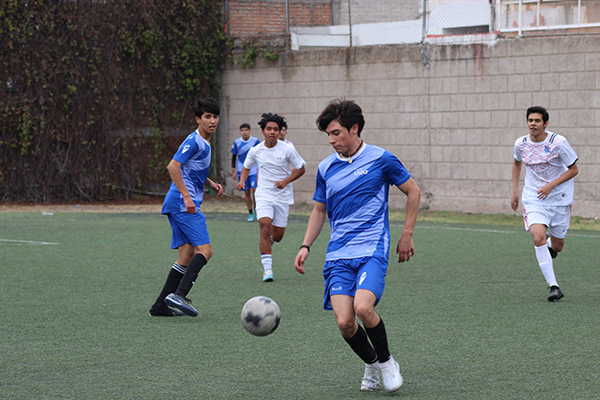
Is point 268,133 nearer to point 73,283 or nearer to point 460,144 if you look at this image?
point 73,283

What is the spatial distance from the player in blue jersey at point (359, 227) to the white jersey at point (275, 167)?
458 cm

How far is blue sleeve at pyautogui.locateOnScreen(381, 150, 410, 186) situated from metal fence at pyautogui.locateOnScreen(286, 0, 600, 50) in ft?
38.4

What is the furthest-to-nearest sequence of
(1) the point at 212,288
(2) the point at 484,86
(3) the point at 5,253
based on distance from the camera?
(2) the point at 484,86 < (3) the point at 5,253 < (1) the point at 212,288

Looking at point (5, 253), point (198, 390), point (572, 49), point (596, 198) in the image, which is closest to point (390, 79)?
point (572, 49)

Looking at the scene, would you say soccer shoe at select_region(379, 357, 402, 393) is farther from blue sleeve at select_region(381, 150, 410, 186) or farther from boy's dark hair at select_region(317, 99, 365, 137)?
boy's dark hair at select_region(317, 99, 365, 137)

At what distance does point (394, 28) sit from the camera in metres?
17.9

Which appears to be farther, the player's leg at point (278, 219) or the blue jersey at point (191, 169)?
the player's leg at point (278, 219)

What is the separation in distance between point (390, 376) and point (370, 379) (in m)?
0.16

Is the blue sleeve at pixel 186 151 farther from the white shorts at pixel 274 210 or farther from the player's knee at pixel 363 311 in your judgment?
the player's knee at pixel 363 311

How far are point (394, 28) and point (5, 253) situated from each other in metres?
10.9

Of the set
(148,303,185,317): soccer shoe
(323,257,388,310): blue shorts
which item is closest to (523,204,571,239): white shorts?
(323,257,388,310): blue shorts

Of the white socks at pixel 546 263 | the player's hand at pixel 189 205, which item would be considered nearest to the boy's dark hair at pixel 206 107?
the player's hand at pixel 189 205

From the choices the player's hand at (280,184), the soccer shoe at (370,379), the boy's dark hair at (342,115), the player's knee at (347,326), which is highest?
the boy's dark hair at (342,115)

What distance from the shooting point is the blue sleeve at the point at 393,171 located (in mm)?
4691
